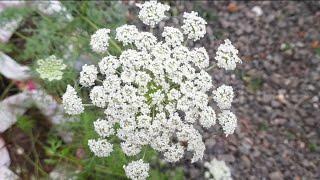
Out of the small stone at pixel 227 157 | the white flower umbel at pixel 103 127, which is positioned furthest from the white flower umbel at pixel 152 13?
the small stone at pixel 227 157

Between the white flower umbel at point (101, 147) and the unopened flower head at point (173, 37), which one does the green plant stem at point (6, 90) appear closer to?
the white flower umbel at point (101, 147)

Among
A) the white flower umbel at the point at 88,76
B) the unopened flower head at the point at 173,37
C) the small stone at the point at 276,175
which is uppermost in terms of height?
the unopened flower head at the point at 173,37

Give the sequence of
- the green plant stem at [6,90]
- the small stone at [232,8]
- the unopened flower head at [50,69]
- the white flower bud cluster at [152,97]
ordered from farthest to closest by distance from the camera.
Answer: the small stone at [232,8]
the green plant stem at [6,90]
the unopened flower head at [50,69]
the white flower bud cluster at [152,97]

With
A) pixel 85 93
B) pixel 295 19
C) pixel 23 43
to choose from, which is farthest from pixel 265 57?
pixel 23 43

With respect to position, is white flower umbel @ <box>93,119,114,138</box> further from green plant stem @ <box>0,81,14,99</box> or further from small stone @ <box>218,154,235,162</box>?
small stone @ <box>218,154,235,162</box>

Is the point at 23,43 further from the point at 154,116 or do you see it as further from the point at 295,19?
the point at 295,19

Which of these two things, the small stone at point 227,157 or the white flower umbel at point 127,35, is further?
the small stone at point 227,157

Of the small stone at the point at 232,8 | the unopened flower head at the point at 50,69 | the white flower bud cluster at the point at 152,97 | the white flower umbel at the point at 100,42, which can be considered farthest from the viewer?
the small stone at the point at 232,8

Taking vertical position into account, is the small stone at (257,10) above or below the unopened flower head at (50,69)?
below
